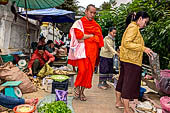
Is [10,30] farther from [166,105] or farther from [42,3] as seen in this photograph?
[166,105]

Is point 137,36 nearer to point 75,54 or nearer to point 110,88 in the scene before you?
point 75,54

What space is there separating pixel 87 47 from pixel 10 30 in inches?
123

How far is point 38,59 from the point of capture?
526 cm

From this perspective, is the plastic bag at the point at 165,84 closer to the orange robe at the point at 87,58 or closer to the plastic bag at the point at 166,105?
the plastic bag at the point at 166,105

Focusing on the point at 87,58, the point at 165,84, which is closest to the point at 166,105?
the point at 165,84

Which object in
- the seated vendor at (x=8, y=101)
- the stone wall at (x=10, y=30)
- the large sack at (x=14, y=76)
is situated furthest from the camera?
the stone wall at (x=10, y=30)

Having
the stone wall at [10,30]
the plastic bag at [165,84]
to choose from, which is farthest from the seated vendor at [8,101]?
the stone wall at [10,30]

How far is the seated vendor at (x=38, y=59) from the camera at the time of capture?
16.7 feet

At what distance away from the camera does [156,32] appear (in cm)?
435

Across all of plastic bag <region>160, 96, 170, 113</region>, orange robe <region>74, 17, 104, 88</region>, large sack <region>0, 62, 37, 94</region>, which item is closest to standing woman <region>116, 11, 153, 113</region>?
plastic bag <region>160, 96, 170, 113</region>

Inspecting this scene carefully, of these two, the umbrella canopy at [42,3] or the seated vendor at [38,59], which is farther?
the seated vendor at [38,59]

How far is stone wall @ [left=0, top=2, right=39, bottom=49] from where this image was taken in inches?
191

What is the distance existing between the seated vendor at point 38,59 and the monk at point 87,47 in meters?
2.04

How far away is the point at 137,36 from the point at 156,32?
6.54ft
